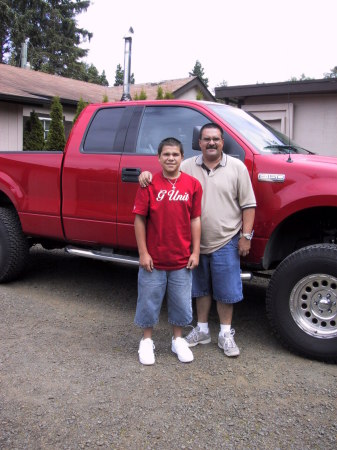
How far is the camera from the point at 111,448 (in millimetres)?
2465

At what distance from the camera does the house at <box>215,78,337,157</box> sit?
10.9m

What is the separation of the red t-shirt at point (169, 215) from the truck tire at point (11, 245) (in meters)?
2.23

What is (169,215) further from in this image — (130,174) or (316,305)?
(316,305)

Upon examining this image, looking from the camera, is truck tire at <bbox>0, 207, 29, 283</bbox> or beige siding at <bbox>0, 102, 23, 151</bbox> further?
beige siding at <bbox>0, 102, 23, 151</bbox>

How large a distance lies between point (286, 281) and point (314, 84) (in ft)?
Answer: 26.8

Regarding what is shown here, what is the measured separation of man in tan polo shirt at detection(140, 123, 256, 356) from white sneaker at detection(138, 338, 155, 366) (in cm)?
56

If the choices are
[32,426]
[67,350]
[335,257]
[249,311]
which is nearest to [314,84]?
[249,311]

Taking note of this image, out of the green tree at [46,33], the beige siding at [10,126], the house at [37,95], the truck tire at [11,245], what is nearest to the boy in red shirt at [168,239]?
the truck tire at [11,245]

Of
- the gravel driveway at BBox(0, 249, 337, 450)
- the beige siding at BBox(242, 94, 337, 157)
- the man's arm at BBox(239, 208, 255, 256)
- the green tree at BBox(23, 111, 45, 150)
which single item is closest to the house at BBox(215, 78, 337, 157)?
the beige siding at BBox(242, 94, 337, 157)

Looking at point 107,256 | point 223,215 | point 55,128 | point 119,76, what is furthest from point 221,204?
point 119,76

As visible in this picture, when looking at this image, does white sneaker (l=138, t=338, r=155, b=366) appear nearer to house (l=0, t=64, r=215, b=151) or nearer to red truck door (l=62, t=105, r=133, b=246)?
red truck door (l=62, t=105, r=133, b=246)

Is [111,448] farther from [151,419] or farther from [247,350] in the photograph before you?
[247,350]

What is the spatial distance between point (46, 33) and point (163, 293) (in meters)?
42.5

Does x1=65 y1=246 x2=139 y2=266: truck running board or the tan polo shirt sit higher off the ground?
the tan polo shirt
